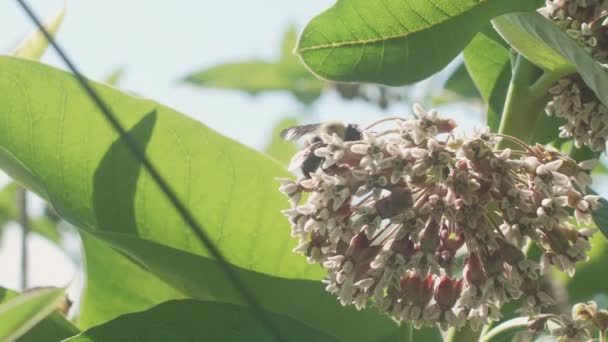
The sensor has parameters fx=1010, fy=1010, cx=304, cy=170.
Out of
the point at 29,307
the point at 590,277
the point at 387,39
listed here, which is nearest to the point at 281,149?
the point at 590,277

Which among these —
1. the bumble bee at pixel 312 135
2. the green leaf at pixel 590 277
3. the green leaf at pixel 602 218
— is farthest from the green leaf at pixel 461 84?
the green leaf at pixel 602 218

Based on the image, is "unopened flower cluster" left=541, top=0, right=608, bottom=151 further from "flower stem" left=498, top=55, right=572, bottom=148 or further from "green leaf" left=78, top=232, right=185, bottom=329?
"green leaf" left=78, top=232, right=185, bottom=329

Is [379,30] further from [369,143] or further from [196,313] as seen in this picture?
[196,313]

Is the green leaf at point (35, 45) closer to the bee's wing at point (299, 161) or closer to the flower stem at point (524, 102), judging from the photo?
the bee's wing at point (299, 161)

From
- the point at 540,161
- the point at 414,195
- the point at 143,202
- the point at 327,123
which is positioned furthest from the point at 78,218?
the point at 540,161

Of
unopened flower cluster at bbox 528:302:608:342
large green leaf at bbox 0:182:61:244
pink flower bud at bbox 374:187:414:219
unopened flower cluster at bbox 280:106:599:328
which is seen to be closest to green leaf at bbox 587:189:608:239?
unopened flower cluster at bbox 280:106:599:328
